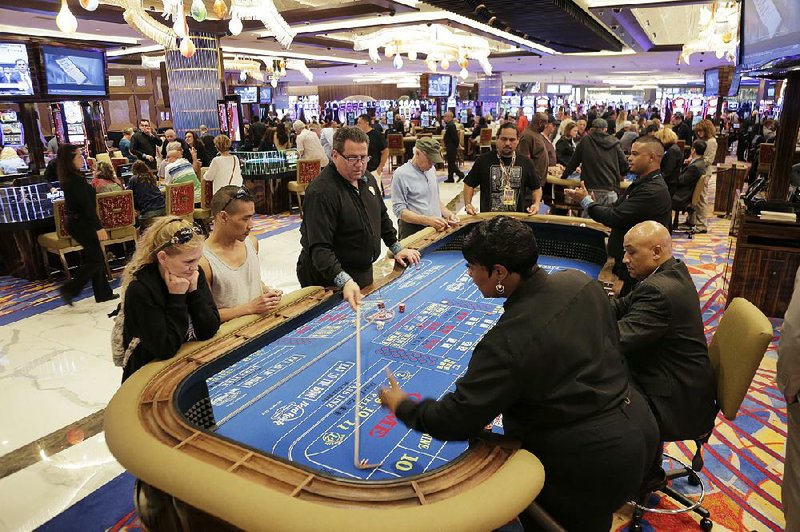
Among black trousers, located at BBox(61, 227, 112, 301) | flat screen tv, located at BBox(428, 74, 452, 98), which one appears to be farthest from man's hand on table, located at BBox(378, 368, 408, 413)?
flat screen tv, located at BBox(428, 74, 452, 98)

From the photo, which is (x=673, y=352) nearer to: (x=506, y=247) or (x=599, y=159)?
(x=506, y=247)

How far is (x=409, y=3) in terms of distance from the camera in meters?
7.98

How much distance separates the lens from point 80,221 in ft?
17.0

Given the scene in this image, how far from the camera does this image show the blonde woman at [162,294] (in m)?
1.92

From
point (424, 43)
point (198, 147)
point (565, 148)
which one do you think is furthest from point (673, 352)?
point (424, 43)

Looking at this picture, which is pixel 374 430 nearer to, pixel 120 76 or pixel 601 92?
pixel 120 76

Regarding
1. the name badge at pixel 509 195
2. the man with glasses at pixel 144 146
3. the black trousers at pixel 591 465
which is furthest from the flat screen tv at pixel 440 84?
Answer: the black trousers at pixel 591 465

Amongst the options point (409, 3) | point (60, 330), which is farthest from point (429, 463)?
point (409, 3)

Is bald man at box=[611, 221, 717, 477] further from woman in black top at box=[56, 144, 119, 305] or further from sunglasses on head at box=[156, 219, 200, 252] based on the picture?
woman in black top at box=[56, 144, 119, 305]

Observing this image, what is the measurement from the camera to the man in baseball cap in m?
3.98

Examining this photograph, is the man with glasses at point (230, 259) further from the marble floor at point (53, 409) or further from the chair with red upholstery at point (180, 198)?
the chair with red upholstery at point (180, 198)

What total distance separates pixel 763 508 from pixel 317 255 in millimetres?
2355

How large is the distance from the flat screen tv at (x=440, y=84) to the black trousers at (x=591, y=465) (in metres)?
20.7

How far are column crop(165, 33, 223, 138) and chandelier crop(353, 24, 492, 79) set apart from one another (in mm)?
2888
